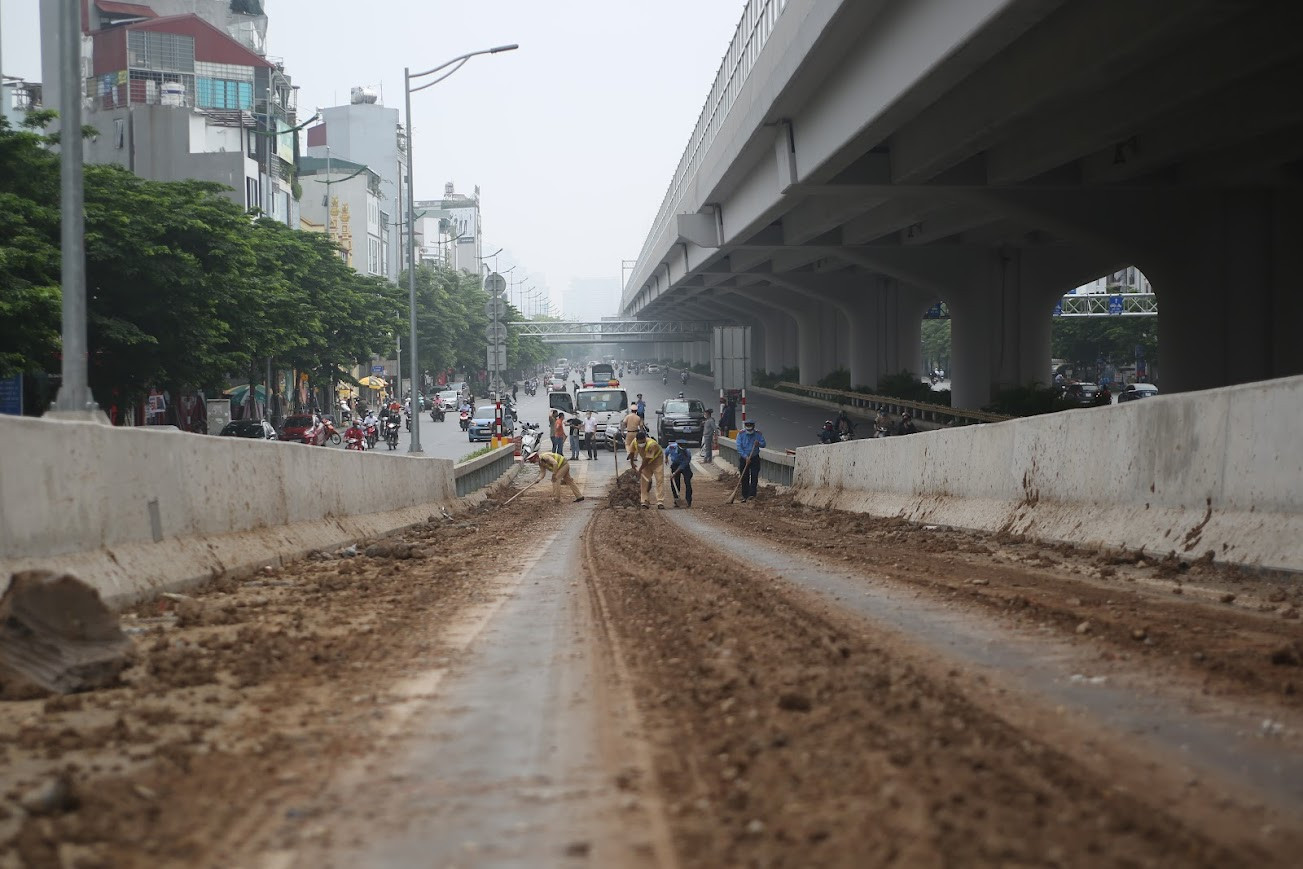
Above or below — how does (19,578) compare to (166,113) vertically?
below

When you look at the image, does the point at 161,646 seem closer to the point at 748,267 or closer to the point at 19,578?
the point at 19,578

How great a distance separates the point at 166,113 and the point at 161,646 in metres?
74.8

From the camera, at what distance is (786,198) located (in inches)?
1394

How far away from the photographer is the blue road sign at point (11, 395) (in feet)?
111

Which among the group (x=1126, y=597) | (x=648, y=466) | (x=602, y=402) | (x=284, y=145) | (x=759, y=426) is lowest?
(x=1126, y=597)

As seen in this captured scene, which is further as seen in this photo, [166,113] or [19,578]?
[166,113]

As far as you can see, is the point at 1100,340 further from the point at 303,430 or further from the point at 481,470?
the point at 481,470

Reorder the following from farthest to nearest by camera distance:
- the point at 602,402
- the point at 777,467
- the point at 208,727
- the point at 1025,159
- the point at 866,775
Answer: the point at 602,402, the point at 777,467, the point at 1025,159, the point at 208,727, the point at 866,775

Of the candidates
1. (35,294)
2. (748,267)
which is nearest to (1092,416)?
(35,294)

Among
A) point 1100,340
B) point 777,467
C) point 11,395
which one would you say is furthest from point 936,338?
point 11,395

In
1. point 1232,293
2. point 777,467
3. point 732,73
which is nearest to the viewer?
point 1232,293

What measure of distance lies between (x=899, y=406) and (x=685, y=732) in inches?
2198

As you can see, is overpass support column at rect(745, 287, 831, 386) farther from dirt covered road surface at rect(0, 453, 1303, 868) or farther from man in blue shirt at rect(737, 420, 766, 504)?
dirt covered road surface at rect(0, 453, 1303, 868)

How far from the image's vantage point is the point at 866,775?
470cm
